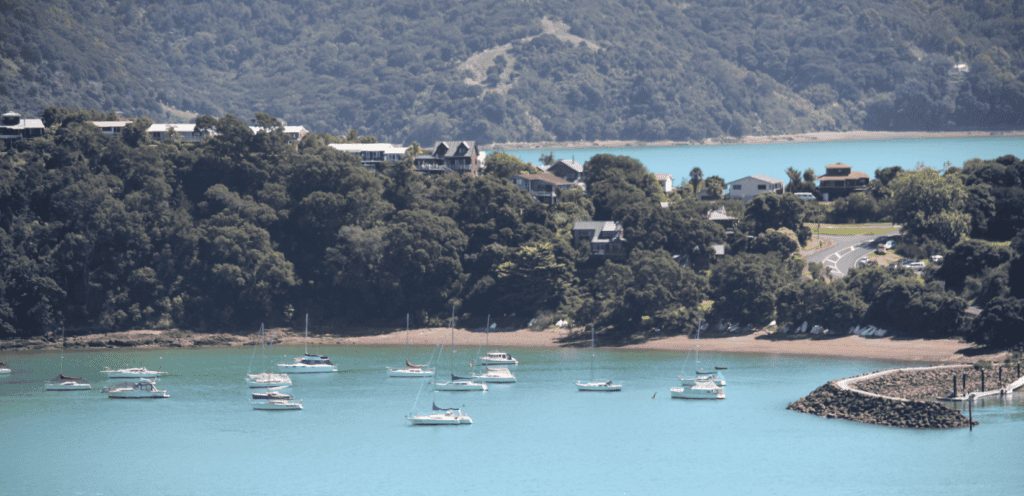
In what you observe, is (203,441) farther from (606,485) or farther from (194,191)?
(194,191)

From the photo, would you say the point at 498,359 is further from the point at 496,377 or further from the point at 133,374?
the point at 133,374

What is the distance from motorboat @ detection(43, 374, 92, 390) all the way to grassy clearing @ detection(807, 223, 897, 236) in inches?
3045

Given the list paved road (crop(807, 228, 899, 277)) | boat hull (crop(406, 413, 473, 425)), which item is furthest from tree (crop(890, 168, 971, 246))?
boat hull (crop(406, 413, 473, 425))

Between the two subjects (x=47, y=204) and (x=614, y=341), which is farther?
(x=47, y=204)

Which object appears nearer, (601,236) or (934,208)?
(934,208)

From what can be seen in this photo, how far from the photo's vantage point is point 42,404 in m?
83.2

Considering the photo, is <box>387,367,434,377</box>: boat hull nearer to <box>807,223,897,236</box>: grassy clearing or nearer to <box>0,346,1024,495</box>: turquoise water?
<box>0,346,1024,495</box>: turquoise water

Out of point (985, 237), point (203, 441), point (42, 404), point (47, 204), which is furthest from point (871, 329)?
point (47, 204)

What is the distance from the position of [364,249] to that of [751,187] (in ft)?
182

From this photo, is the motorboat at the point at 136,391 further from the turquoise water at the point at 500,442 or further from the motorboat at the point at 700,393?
the motorboat at the point at 700,393

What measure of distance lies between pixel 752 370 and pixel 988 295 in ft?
67.8

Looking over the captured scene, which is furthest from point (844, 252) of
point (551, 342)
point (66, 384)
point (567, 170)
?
point (66, 384)

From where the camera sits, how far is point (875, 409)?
2817 inches

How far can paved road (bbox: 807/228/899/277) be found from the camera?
374 ft
